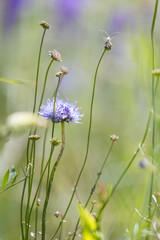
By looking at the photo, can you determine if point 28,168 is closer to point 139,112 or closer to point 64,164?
point 64,164

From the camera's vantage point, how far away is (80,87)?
1.68 metres

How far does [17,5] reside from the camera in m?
1.73

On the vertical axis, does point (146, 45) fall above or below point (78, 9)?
below

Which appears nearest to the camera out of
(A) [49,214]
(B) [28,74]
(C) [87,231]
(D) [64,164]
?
(C) [87,231]

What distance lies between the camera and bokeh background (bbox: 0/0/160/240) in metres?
1.06

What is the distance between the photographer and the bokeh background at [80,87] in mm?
1059

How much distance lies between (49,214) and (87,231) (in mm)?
730

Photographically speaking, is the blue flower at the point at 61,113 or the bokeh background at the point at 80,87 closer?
the blue flower at the point at 61,113

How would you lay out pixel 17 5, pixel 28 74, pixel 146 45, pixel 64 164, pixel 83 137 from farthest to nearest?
pixel 17 5, pixel 28 74, pixel 83 137, pixel 64 164, pixel 146 45

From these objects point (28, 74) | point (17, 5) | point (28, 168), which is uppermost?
point (17, 5)

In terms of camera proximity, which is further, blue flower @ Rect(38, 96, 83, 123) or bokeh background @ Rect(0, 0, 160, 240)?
bokeh background @ Rect(0, 0, 160, 240)

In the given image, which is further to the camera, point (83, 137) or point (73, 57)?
point (73, 57)

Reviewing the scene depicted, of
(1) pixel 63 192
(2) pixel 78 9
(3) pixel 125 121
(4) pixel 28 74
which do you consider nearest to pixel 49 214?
(1) pixel 63 192

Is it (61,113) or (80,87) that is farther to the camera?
(80,87)
